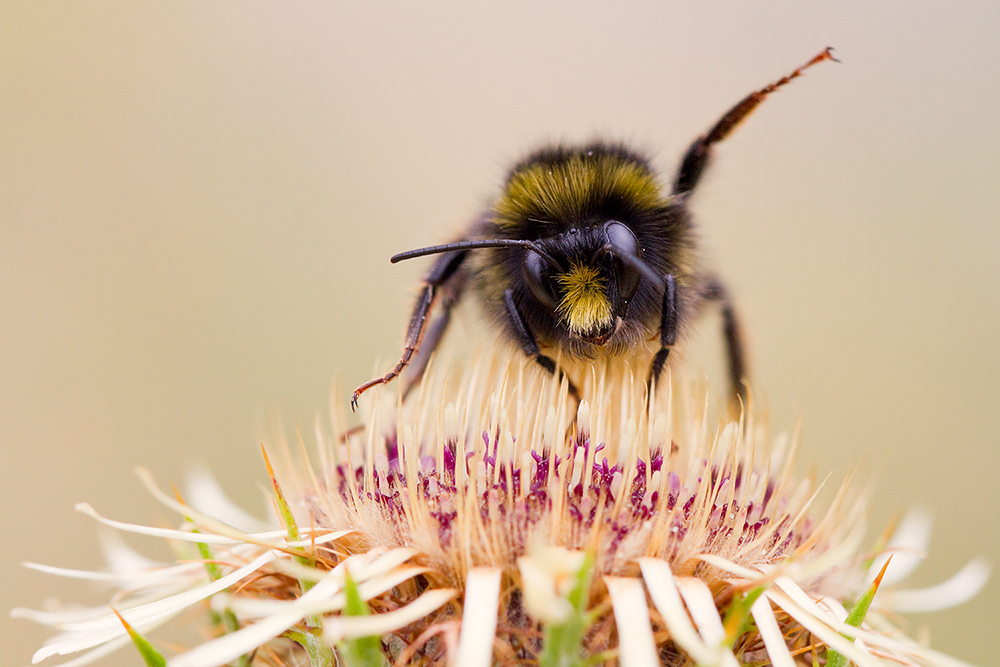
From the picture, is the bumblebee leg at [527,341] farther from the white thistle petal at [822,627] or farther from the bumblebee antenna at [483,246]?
the white thistle petal at [822,627]

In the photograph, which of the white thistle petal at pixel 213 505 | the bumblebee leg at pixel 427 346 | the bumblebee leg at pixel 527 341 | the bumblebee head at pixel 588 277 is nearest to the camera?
the bumblebee head at pixel 588 277

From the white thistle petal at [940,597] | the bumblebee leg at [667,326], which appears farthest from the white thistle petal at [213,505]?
the white thistle petal at [940,597]

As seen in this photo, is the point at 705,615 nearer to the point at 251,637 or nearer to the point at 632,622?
the point at 632,622

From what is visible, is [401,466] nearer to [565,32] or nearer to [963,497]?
[963,497]

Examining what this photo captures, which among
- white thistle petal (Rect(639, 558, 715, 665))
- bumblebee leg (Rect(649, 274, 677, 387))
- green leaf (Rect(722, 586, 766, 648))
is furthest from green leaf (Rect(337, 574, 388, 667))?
bumblebee leg (Rect(649, 274, 677, 387))

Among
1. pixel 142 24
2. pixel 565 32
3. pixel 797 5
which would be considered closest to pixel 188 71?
pixel 142 24

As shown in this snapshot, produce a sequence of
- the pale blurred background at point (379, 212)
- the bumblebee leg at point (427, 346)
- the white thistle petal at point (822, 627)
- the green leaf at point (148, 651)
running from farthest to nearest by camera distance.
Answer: the pale blurred background at point (379, 212), the bumblebee leg at point (427, 346), the green leaf at point (148, 651), the white thistle petal at point (822, 627)
